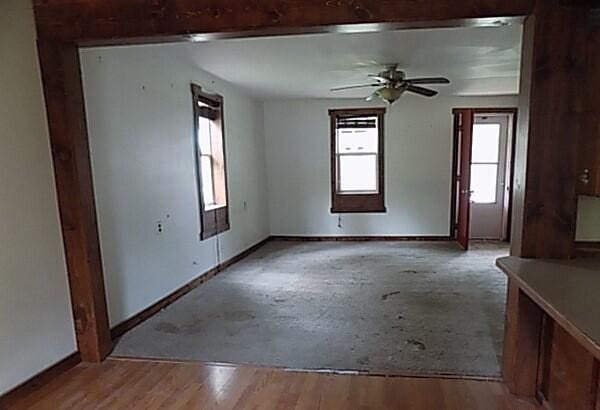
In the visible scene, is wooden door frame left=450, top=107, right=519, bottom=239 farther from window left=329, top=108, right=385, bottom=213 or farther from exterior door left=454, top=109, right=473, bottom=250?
window left=329, top=108, right=385, bottom=213

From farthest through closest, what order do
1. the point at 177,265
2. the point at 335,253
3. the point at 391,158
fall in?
1. the point at 391,158
2. the point at 335,253
3. the point at 177,265

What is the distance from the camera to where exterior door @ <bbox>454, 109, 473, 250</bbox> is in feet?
19.7

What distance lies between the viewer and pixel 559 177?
80.3 inches

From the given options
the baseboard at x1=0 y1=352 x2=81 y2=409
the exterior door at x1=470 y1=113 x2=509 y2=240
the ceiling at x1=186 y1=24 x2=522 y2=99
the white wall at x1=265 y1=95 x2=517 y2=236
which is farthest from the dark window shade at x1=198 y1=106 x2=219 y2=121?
the exterior door at x1=470 y1=113 x2=509 y2=240

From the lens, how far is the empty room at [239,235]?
2025 mm

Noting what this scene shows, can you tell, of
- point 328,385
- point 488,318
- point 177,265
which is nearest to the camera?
point 328,385

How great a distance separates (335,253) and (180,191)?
2.66m

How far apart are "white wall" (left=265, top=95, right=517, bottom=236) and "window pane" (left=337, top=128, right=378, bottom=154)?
216 mm

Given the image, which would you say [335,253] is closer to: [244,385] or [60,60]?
[244,385]

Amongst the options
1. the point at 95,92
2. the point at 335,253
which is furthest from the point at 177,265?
the point at 335,253

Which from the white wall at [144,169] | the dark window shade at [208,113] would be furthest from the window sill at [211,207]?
the dark window shade at [208,113]

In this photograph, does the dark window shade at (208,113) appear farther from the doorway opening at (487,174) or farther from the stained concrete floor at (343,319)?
the doorway opening at (487,174)

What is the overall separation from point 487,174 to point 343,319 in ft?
15.3

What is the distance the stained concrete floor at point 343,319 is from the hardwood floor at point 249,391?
0.16 m
